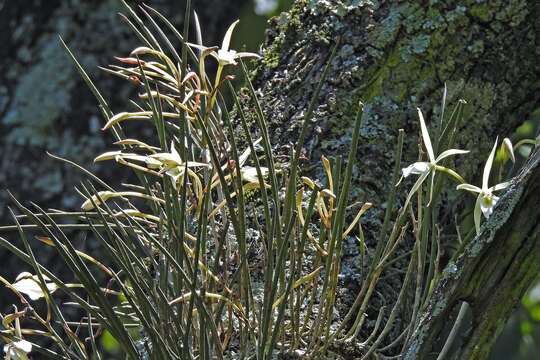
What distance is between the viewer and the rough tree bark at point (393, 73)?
3.04 feet

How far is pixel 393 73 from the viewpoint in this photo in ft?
3.19

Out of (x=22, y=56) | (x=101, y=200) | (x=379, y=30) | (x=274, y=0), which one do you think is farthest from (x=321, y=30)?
(x=274, y=0)

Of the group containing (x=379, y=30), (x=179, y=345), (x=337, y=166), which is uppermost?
(x=379, y=30)

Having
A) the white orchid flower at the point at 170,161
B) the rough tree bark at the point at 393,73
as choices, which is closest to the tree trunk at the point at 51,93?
the rough tree bark at the point at 393,73

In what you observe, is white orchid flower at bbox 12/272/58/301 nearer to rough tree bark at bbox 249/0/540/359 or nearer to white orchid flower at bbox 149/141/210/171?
white orchid flower at bbox 149/141/210/171

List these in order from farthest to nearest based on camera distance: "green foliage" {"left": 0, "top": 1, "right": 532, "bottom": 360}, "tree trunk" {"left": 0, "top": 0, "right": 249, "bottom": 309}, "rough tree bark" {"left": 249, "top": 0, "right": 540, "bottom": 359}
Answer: "tree trunk" {"left": 0, "top": 0, "right": 249, "bottom": 309} → "rough tree bark" {"left": 249, "top": 0, "right": 540, "bottom": 359} → "green foliage" {"left": 0, "top": 1, "right": 532, "bottom": 360}

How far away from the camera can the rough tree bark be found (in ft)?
3.04

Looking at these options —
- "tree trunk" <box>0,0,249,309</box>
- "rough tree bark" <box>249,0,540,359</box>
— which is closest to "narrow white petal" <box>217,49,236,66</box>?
"rough tree bark" <box>249,0,540,359</box>

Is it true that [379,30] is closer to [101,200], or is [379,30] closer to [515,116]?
[515,116]

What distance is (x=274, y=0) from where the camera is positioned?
2982mm

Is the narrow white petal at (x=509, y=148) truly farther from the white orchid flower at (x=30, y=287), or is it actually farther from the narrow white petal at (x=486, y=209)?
the white orchid flower at (x=30, y=287)

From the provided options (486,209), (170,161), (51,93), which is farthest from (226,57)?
(51,93)

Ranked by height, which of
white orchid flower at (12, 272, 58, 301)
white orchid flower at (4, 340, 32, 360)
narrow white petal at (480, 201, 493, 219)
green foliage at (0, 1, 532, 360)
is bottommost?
white orchid flower at (4, 340, 32, 360)

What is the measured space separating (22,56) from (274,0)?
1184 millimetres
